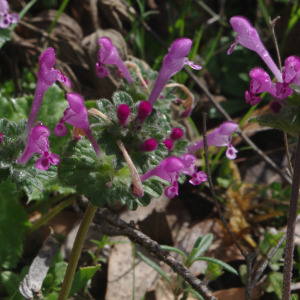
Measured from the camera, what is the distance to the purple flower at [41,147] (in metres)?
1.79

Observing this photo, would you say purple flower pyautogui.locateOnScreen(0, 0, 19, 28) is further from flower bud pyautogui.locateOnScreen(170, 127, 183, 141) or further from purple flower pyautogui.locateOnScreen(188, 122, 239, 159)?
purple flower pyautogui.locateOnScreen(188, 122, 239, 159)

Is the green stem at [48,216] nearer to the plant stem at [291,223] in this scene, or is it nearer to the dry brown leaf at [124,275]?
the dry brown leaf at [124,275]

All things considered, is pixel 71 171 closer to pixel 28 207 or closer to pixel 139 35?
pixel 28 207

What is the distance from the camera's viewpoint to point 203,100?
153 inches

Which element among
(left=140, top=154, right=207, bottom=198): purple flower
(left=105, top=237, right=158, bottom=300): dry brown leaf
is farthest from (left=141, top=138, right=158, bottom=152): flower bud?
(left=105, top=237, right=158, bottom=300): dry brown leaf

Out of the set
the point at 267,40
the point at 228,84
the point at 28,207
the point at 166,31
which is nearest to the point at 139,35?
the point at 166,31

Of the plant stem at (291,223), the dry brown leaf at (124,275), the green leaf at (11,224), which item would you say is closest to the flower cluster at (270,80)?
the plant stem at (291,223)

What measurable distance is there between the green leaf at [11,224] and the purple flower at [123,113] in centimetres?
114

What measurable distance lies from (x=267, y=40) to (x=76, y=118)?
9.71 ft

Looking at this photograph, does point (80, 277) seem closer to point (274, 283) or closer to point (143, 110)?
point (143, 110)

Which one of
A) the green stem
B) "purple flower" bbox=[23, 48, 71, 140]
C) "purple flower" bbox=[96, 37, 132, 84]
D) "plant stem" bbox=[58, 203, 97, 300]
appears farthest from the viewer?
the green stem

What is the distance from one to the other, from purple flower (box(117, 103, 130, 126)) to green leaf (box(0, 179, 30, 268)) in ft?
3.73

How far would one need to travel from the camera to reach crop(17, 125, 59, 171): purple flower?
5.89 feet

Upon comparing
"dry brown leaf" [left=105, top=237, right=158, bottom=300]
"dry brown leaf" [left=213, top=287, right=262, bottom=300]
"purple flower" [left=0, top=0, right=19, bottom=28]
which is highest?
"purple flower" [left=0, top=0, right=19, bottom=28]
